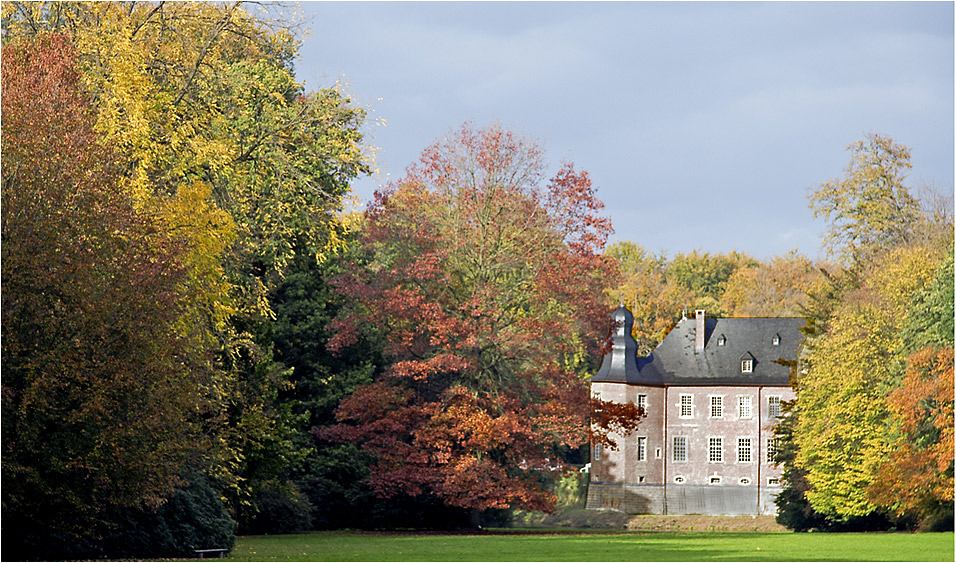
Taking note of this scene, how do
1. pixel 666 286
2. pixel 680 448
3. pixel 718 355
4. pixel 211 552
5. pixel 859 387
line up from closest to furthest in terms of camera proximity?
pixel 211 552 → pixel 859 387 → pixel 680 448 → pixel 718 355 → pixel 666 286

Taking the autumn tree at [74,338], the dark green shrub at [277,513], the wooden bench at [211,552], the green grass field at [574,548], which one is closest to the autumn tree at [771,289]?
the green grass field at [574,548]

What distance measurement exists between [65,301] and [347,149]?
13804 mm

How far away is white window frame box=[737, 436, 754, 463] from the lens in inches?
2414

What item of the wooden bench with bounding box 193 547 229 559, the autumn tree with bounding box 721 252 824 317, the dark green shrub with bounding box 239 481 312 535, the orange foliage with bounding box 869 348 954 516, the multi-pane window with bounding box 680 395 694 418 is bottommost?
the wooden bench with bounding box 193 547 229 559

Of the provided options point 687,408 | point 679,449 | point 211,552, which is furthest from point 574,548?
point 687,408

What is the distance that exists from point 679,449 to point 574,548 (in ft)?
117

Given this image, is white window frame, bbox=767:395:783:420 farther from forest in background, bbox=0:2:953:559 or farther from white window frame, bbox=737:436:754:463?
forest in background, bbox=0:2:953:559

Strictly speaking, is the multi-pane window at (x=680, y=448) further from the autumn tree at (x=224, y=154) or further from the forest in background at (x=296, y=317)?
the autumn tree at (x=224, y=154)

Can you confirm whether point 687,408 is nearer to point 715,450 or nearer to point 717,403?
point 717,403

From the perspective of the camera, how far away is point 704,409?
6206 cm

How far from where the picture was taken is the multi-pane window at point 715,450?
61500 millimetres

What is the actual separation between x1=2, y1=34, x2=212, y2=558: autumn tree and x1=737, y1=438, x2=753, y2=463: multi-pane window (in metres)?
45.6

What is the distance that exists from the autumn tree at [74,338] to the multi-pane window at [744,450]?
4565 centimetres

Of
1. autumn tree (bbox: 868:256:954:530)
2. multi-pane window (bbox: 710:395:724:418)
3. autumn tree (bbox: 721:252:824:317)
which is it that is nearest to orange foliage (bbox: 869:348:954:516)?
autumn tree (bbox: 868:256:954:530)
